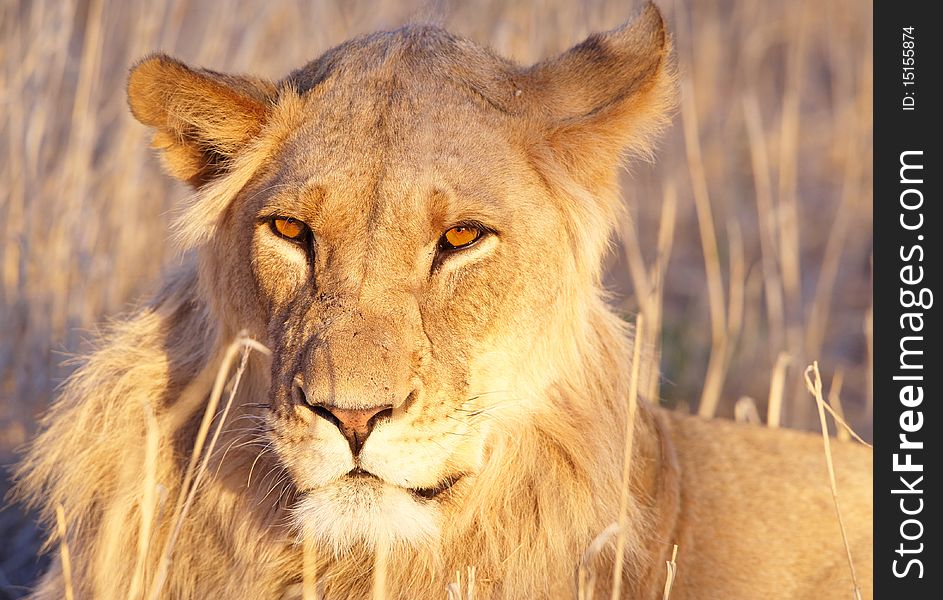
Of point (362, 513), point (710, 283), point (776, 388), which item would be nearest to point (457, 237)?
point (362, 513)

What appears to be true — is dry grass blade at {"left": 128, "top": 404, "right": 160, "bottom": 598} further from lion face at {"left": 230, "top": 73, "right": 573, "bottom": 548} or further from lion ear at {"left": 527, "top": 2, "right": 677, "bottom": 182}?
lion ear at {"left": 527, "top": 2, "right": 677, "bottom": 182}

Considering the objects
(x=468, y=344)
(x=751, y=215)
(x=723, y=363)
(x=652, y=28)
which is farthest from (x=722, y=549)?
(x=751, y=215)

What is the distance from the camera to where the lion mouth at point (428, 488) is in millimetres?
2217

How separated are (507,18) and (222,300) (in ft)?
10.7

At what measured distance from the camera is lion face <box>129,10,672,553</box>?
2248mm

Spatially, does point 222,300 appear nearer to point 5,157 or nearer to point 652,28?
point 652,28

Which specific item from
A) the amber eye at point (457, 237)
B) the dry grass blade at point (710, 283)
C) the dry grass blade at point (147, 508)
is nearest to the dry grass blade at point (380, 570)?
the dry grass blade at point (147, 508)

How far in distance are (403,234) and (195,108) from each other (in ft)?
1.96

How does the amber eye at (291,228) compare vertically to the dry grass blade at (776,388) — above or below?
above

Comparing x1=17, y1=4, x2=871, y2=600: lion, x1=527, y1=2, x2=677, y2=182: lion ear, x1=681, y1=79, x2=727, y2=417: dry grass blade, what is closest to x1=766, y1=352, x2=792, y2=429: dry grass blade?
x1=17, y1=4, x2=871, y2=600: lion

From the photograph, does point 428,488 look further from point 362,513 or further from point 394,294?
point 394,294

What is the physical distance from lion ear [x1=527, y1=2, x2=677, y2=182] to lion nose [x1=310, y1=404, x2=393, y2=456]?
809mm

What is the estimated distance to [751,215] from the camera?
786 centimetres

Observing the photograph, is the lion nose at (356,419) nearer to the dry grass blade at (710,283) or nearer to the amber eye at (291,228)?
the amber eye at (291,228)
